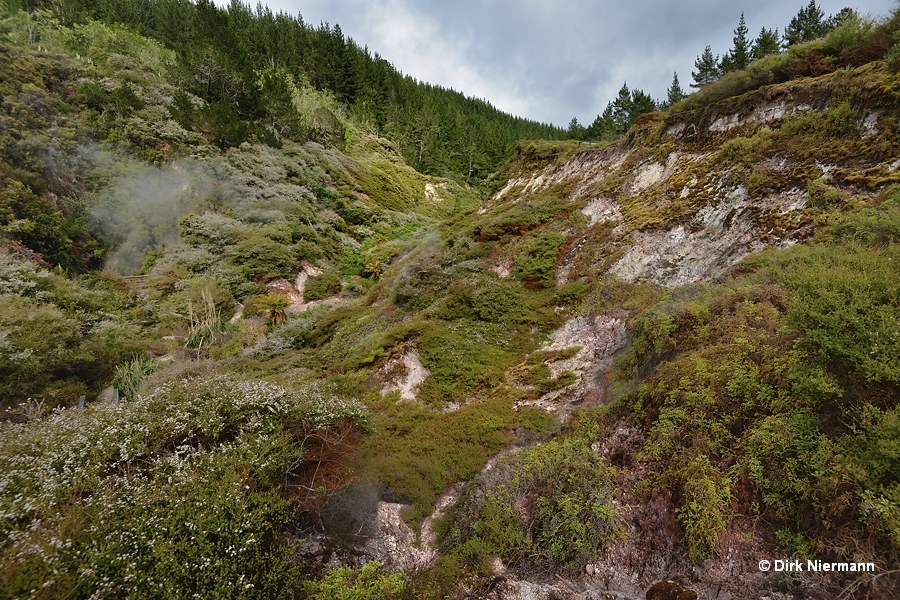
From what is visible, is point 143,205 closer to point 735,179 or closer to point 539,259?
point 539,259

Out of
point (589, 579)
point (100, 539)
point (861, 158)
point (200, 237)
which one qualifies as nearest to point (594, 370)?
point (589, 579)

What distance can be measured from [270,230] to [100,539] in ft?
81.8

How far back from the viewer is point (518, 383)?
1090 centimetres

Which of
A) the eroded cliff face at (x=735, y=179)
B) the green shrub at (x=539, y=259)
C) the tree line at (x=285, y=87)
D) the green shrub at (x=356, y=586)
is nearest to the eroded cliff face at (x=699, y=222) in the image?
the eroded cliff face at (x=735, y=179)

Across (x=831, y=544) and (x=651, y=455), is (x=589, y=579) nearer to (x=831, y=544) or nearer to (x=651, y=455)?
(x=651, y=455)

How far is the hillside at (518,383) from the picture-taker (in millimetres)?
4496

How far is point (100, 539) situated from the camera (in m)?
4.41

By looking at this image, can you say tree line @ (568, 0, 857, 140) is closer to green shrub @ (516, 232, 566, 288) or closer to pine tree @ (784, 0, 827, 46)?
pine tree @ (784, 0, 827, 46)

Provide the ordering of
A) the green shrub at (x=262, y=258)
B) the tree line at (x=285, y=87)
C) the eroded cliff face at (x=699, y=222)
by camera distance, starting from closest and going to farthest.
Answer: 1. the eroded cliff face at (x=699, y=222)
2. the green shrub at (x=262, y=258)
3. the tree line at (x=285, y=87)

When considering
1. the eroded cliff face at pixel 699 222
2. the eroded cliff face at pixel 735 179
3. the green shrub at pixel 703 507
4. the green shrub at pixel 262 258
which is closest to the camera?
the green shrub at pixel 703 507

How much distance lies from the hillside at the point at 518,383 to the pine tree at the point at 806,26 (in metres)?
33.8

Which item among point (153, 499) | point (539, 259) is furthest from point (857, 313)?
point (539, 259)

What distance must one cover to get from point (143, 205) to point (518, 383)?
95.7ft

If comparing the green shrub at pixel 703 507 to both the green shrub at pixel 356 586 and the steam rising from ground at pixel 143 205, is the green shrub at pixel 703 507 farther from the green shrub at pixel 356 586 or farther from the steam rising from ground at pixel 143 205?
the steam rising from ground at pixel 143 205
